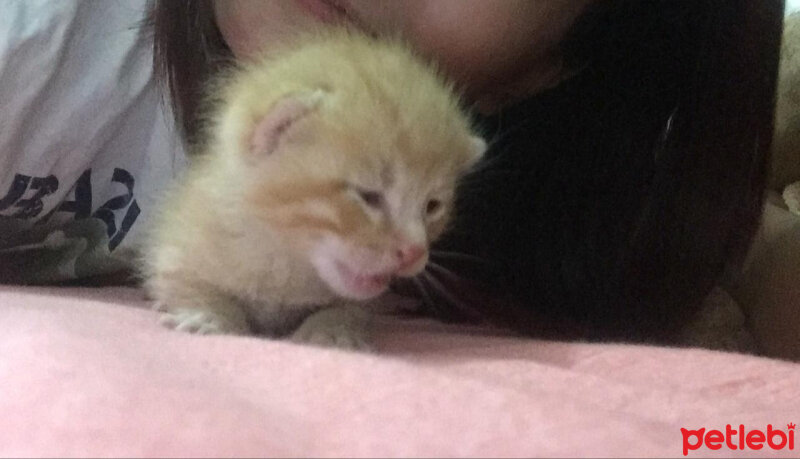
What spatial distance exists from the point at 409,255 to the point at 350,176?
3.1 inches

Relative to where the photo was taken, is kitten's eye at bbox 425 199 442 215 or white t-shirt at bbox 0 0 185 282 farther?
white t-shirt at bbox 0 0 185 282

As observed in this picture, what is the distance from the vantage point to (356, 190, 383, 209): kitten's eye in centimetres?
58

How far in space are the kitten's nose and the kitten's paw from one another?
0.16m

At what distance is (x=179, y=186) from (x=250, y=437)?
1.48ft

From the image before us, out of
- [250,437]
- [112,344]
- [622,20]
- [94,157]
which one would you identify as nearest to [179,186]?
[94,157]

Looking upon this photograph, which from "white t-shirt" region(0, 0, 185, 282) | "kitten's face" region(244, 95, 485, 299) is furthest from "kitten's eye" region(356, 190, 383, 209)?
"white t-shirt" region(0, 0, 185, 282)

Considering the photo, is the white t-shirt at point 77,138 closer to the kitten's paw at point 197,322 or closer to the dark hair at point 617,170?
the dark hair at point 617,170

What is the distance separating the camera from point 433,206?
2.15ft

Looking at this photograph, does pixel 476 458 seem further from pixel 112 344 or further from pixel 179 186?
pixel 179 186

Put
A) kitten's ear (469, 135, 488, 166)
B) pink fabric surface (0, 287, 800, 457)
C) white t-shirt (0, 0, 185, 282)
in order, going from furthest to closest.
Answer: white t-shirt (0, 0, 185, 282) < kitten's ear (469, 135, 488, 166) < pink fabric surface (0, 287, 800, 457)

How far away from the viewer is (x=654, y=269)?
896 mm
